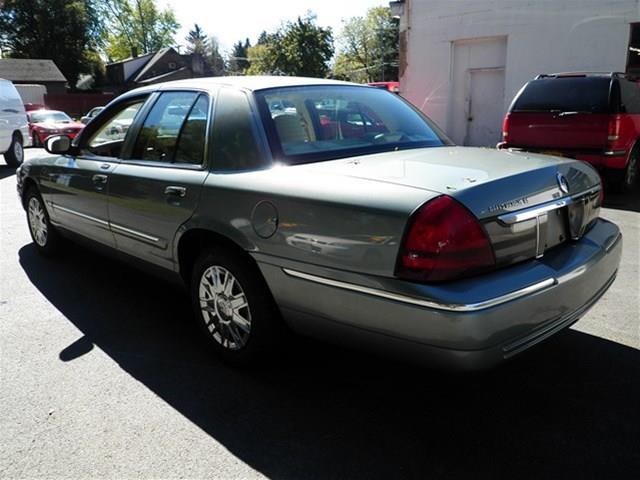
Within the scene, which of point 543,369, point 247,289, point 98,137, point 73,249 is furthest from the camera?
point 73,249

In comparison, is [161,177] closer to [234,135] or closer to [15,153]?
[234,135]

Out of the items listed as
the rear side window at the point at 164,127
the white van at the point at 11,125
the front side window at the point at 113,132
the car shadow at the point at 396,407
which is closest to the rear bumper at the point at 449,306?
the car shadow at the point at 396,407

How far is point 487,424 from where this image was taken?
8.60 feet

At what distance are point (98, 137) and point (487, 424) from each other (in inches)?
141

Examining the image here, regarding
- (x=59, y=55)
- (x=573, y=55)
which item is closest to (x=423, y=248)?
(x=573, y=55)

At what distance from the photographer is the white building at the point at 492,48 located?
1163 cm

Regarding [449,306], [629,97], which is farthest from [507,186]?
[629,97]

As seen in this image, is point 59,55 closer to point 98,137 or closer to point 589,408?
point 98,137

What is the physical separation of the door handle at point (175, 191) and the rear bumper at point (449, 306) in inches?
29.0

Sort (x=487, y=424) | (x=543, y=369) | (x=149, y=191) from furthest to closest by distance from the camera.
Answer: (x=149, y=191)
(x=543, y=369)
(x=487, y=424)

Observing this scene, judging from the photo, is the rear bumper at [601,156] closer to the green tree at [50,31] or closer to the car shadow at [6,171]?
the car shadow at [6,171]

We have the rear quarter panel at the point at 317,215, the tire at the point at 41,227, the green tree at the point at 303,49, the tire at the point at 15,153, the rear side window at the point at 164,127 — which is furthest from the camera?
the green tree at the point at 303,49

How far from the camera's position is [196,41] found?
96.9m

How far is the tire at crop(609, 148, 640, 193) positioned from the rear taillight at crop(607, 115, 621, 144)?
517 mm
